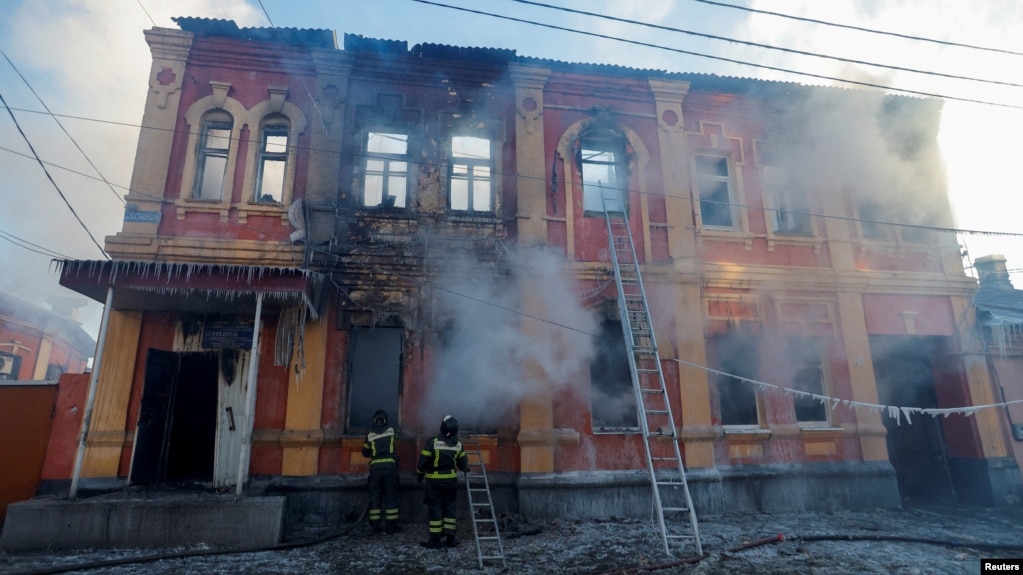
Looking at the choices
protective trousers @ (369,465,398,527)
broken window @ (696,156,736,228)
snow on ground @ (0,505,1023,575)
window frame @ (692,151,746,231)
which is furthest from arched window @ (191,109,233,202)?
broken window @ (696,156,736,228)

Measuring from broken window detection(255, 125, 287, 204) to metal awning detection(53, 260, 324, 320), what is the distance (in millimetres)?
2112

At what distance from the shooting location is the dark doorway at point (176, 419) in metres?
7.92

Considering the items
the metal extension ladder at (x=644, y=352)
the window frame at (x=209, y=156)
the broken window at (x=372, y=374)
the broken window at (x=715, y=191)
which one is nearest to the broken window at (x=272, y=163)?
the window frame at (x=209, y=156)

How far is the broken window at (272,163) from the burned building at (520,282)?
56 millimetres

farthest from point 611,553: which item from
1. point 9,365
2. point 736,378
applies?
point 9,365

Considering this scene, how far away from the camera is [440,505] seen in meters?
6.58

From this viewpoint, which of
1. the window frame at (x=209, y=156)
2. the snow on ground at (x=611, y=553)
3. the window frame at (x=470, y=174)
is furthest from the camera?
the window frame at (x=470, y=174)

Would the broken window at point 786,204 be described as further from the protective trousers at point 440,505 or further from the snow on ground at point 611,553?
the protective trousers at point 440,505

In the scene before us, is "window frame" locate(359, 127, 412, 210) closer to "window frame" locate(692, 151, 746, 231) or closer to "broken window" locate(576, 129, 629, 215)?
"broken window" locate(576, 129, 629, 215)

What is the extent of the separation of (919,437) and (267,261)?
12824 millimetres

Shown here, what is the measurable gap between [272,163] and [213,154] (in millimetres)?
1006

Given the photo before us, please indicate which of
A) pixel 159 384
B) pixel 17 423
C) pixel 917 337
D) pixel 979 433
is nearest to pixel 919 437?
pixel 979 433

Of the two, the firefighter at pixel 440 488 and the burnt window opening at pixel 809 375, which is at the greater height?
the burnt window opening at pixel 809 375

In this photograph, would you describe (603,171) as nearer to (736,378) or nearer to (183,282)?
(736,378)
